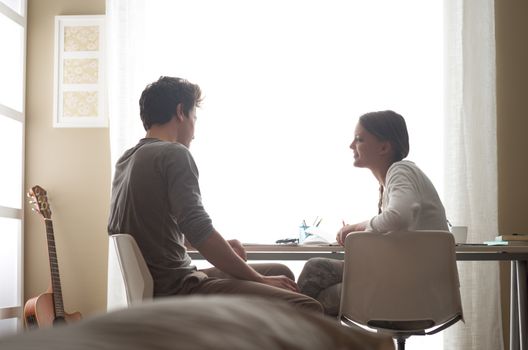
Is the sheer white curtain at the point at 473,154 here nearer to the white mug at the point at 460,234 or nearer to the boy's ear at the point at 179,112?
the white mug at the point at 460,234

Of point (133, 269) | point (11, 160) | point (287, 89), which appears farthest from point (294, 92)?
point (133, 269)

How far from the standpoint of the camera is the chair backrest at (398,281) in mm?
2518

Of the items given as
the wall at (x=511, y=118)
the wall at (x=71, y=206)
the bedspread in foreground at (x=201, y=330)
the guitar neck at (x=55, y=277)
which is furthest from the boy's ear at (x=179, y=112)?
the wall at (x=511, y=118)

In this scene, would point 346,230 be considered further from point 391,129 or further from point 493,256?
point 493,256

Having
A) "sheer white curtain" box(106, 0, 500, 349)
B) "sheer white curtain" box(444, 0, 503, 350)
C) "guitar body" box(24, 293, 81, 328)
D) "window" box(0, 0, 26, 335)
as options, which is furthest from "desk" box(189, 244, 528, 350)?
"window" box(0, 0, 26, 335)

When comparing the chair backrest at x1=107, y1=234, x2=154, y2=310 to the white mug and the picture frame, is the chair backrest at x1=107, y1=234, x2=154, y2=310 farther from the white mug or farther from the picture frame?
the picture frame

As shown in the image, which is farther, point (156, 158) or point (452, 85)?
point (452, 85)

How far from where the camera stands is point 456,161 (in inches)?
178

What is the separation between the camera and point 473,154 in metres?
4.56

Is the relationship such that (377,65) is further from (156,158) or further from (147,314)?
(147,314)

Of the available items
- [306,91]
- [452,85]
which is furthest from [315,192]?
[452,85]

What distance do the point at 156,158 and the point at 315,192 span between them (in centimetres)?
266

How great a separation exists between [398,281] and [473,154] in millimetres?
2189

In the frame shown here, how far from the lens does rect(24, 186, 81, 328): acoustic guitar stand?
4.53m
